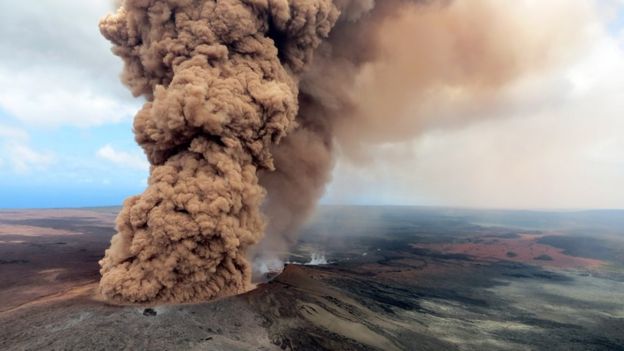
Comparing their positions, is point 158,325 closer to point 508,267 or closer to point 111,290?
point 111,290

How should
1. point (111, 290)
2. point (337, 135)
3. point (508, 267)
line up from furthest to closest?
point (508, 267)
point (337, 135)
point (111, 290)

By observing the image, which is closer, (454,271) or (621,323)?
(621,323)

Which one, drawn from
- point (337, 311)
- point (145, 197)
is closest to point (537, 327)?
point (337, 311)

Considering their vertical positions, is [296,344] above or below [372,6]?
below

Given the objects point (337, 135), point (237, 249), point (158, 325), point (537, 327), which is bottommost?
point (537, 327)

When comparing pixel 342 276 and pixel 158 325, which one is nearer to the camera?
pixel 158 325

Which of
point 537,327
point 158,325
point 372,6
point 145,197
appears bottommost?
point 537,327

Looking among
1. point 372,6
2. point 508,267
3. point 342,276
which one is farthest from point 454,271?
point 372,6

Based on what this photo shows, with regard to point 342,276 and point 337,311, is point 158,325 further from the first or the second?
point 342,276

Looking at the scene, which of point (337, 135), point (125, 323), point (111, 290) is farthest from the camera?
point (337, 135)
